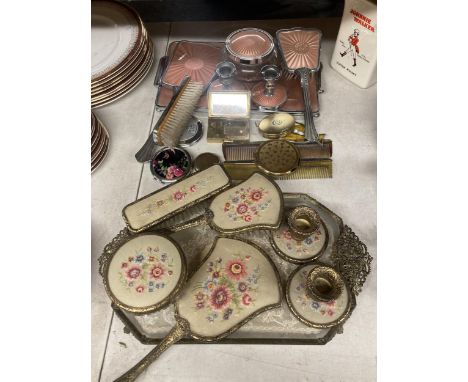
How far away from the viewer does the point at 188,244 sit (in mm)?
799

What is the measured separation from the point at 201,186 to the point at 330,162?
0.31 meters

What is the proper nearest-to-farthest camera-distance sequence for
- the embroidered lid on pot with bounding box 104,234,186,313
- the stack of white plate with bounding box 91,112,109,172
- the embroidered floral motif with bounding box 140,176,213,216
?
the embroidered lid on pot with bounding box 104,234,186,313 < the embroidered floral motif with bounding box 140,176,213,216 < the stack of white plate with bounding box 91,112,109,172

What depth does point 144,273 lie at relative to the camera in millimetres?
692

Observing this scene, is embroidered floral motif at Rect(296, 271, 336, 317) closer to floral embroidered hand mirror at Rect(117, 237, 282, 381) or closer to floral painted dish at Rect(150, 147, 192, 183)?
floral embroidered hand mirror at Rect(117, 237, 282, 381)

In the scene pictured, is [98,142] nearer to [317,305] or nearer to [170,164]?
[170,164]

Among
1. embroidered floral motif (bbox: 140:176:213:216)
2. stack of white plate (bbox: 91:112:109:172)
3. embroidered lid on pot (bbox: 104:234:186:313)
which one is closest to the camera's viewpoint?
embroidered lid on pot (bbox: 104:234:186:313)

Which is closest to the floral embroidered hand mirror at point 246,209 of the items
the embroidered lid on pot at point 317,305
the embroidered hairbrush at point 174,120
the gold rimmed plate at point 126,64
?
the embroidered lid on pot at point 317,305

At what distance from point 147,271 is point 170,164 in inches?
12.1

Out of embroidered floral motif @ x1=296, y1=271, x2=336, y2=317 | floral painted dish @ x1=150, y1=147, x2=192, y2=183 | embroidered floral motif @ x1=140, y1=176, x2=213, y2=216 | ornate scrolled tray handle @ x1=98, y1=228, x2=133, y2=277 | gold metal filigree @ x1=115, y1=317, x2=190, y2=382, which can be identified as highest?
embroidered floral motif @ x1=140, y1=176, x2=213, y2=216

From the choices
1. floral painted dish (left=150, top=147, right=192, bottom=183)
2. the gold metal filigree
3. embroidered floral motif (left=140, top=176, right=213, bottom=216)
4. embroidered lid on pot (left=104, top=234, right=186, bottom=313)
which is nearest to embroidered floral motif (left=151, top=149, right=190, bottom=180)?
floral painted dish (left=150, top=147, right=192, bottom=183)

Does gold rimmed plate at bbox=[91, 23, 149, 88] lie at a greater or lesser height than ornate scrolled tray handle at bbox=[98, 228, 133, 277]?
greater

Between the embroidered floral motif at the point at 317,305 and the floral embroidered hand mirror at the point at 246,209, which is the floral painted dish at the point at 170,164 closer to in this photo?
the floral embroidered hand mirror at the point at 246,209

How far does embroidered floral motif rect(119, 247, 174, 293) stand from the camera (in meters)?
0.68

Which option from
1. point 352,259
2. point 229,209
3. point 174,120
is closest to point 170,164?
point 174,120
